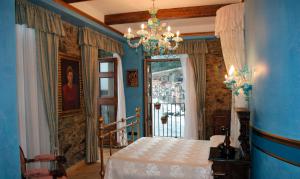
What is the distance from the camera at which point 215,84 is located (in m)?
5.98

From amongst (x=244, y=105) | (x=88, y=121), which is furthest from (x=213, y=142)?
(x=88, y=121)

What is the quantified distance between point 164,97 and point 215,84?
1628mm

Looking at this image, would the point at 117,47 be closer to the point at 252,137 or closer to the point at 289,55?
the point at 252,137

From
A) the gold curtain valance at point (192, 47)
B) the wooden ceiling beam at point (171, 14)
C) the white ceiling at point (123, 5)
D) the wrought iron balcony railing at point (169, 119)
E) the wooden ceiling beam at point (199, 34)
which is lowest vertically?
the wrought iron balcony railing at point (169, 119)

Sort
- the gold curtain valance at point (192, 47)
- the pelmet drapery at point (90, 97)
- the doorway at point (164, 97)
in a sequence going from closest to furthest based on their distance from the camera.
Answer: the pelmet drapery at point (90, 97) < the gold curtain valance at point (192, 47) < the doorway at point (164, 97)

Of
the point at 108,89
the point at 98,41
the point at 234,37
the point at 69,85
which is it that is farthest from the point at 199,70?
the point at 69,85

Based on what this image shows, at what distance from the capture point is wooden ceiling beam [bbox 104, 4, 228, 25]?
431cm

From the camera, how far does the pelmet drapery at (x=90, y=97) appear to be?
4793mm

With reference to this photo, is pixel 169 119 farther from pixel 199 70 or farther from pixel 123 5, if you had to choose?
pixel 123 5

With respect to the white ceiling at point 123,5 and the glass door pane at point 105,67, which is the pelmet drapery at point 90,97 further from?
the glass door pane at point 105,67

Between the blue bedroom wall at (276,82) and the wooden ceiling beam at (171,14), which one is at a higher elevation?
the wooden ceiling beam at (171,14)

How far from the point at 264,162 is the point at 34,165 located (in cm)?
308

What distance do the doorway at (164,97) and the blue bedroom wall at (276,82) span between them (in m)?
3.89

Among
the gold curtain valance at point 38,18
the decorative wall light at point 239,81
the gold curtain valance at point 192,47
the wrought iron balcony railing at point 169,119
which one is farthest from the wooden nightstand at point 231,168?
the wrought iron balcony railing at point 169,119
